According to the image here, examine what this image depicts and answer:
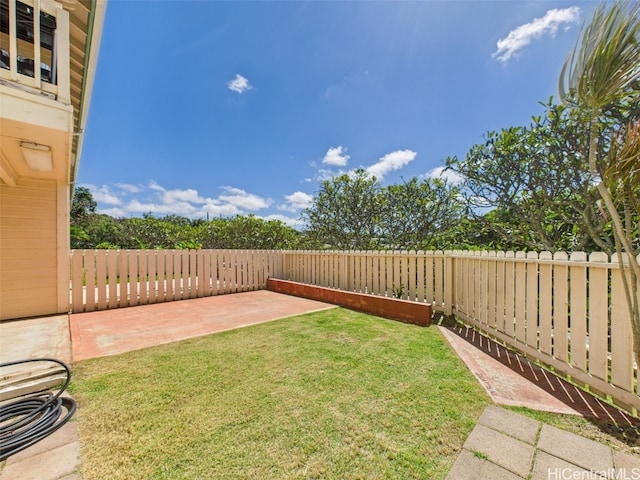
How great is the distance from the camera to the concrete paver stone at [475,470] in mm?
1522

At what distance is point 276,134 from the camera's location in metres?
13.8

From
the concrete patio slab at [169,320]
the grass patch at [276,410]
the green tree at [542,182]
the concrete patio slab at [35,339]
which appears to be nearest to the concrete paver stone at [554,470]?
the grass patch at [276,410]

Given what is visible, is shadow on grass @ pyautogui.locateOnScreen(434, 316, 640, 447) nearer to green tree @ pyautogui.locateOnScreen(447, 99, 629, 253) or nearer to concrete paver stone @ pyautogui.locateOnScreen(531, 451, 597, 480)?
concrete paver stone @ pyautogui.locateOnScreen(531, 451, 597, 480)

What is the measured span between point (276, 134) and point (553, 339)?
45.0 ft

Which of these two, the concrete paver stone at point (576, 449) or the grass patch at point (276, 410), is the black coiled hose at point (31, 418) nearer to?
the grass patch at point (276, 410)

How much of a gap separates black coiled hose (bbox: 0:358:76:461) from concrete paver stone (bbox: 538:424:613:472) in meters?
3.45

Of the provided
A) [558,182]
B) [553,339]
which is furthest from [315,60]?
[553,339]

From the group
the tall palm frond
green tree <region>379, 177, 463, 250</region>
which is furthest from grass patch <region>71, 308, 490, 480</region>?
green tree <region>379, 177, 463, 250</region>

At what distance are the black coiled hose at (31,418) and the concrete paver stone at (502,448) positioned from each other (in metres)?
2.97

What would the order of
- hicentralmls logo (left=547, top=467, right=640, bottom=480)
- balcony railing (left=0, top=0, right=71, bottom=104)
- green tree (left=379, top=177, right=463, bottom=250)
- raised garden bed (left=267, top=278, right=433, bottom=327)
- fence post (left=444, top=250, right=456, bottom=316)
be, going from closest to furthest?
1. hicentralmls logo (left=547, top=467, right=640, bottom=480)
2. balcony railing (left=0, top=0, right=71, bottom=104)
3. raised garden bed (left=267, top=278, right=433, bottom=327)
4. fence post (left=444, top=250, right=456, bottom=316)
5. green tree (left=379, top=177, right=463, bottom=250)

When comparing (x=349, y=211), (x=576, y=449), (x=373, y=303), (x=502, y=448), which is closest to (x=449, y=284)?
(x=373, y=303)

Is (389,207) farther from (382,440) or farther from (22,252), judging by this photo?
(22,252)

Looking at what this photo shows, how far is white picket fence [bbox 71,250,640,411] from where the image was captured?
2.38 m

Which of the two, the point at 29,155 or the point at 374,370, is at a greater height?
the point at 29,155
